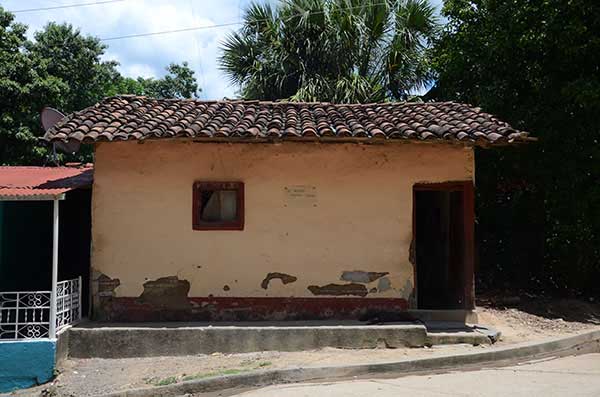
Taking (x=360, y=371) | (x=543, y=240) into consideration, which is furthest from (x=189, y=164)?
(x=543, y=240)

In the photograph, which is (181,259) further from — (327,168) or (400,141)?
(400,141)

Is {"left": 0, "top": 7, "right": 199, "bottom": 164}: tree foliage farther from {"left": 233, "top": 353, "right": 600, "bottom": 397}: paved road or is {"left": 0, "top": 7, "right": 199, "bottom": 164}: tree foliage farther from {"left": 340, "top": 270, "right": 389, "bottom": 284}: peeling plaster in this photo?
{"left": 233, "top": 353, "right": 600, "bottom": 397}: paved road

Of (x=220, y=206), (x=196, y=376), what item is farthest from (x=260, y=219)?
(x=196, y=376)

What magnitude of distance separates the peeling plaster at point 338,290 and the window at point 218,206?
1.42 metres

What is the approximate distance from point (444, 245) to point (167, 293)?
5280 millimetres

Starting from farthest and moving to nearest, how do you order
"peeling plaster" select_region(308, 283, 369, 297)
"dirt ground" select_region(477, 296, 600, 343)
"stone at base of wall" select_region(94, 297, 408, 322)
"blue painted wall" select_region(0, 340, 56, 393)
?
1. "dirt ground" select_region(477, 296, 600, 343)
2. "peeling plaster" select_region(308, 283, 369, 297)
3. "stone at base of wall" select_region(94, 297, 408, 322)
4. "blue painted wall" select_region(0, 340, 56, 393)

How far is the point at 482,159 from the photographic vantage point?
1191 centimetres

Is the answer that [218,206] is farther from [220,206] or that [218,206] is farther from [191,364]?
[191,364]

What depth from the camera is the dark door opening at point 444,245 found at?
8617 millimetres

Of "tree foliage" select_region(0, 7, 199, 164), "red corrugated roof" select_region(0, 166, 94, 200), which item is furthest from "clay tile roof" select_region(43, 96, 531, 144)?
"tree foliage" select_region(0, 7, 199, 164)

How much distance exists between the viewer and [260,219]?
8328 mm

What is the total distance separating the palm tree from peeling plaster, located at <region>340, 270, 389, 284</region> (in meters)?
5.34

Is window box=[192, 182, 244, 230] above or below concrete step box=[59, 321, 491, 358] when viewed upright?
above

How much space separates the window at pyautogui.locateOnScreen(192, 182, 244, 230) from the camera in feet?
27.1
